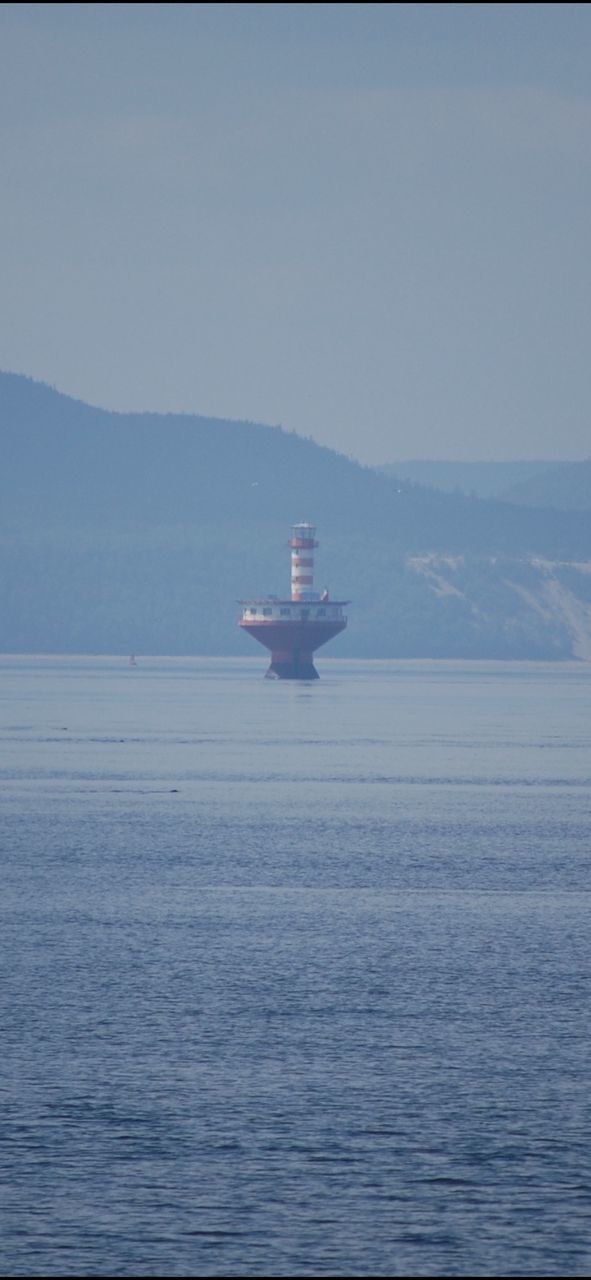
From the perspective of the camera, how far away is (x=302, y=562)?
7047 inches

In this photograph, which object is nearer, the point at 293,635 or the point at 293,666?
the point at 293,635

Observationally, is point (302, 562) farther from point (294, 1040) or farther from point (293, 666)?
point (294, 1040)

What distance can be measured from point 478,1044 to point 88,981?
6.21 m

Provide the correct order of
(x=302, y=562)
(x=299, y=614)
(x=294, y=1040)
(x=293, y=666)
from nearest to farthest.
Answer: (x=294, y=1040), (x=299, y=614), (x=302, y=562), (x=293, y=666)

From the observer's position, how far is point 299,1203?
765 inches

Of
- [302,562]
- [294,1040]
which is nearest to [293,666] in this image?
[302,562]

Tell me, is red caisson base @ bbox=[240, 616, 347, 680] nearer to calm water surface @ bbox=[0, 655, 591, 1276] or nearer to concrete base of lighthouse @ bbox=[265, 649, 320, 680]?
concrete base of lighthouse @ bbox=[265, 649, 320, 680]

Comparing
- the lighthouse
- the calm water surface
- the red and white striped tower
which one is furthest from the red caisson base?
the calm water surface

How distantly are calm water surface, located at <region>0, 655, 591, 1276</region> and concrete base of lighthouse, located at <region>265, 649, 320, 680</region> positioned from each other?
126m

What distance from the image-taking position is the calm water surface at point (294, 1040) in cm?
1875

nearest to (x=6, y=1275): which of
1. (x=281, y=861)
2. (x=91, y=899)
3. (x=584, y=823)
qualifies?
(x=91, y=899)

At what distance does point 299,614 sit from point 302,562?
503cm

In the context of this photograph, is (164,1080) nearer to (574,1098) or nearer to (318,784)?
(574,1098)

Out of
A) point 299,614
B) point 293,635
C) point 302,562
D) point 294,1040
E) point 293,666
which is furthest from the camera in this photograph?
point 293,666
